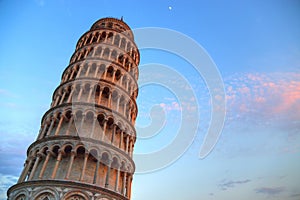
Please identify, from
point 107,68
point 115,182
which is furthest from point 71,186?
point 107,68

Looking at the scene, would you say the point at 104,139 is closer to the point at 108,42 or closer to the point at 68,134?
the point at 68,134

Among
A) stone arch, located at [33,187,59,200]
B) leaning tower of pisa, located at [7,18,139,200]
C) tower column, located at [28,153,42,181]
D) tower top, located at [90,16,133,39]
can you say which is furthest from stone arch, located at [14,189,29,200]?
tower top, located at [90,16,133,39]

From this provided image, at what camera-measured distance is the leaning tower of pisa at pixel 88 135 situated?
16312 millimetres

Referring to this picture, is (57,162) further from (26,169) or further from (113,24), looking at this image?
(113,24)

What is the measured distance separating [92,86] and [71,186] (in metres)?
10.0

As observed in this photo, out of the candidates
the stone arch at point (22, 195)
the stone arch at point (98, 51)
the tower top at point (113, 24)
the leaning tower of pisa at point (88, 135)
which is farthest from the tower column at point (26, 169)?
the tower top at point (113, 24)

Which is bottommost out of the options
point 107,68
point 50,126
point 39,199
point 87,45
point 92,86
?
point 39,199

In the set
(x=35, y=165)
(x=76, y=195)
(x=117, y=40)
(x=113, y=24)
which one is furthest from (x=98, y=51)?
(x=76, y=195)

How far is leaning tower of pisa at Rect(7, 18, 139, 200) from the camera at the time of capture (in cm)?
1631

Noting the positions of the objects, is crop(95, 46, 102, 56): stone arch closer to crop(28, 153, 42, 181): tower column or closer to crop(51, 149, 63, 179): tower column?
crop(51, 149, 63, 179): tower column

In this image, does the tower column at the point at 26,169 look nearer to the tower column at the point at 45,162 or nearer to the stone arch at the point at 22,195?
the stone arch at the point at 22,195

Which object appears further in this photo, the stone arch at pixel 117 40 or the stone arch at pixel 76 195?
the stone arch at pixel 117 40

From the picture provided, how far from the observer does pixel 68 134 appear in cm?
1925

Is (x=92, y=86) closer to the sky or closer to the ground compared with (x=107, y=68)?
closer to the ground
